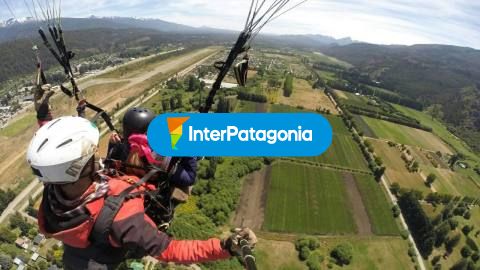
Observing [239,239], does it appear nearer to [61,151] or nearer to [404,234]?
[61,151]

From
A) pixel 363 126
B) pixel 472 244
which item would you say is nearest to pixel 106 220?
pixel 472 244

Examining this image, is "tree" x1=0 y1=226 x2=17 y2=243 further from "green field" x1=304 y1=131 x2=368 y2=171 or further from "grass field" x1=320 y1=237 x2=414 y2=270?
"green field" x1=304 y1=131 x2=368 y2=171

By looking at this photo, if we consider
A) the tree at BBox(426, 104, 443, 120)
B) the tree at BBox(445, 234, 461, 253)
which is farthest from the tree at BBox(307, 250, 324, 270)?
the tree at BBox(426, 104, 443, 120)

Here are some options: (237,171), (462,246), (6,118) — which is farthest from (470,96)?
(6,118)

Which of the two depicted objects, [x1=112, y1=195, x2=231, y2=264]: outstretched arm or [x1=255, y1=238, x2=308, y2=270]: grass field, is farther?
[x1=255, y1=238, x2=308, y2=270]: grass field

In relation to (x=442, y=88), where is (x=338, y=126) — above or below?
above

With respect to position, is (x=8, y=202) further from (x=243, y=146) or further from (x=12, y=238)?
(x=243, y=146)

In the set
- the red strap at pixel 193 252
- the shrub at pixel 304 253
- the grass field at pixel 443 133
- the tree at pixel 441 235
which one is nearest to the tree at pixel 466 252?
the tree at pixel 441 235
